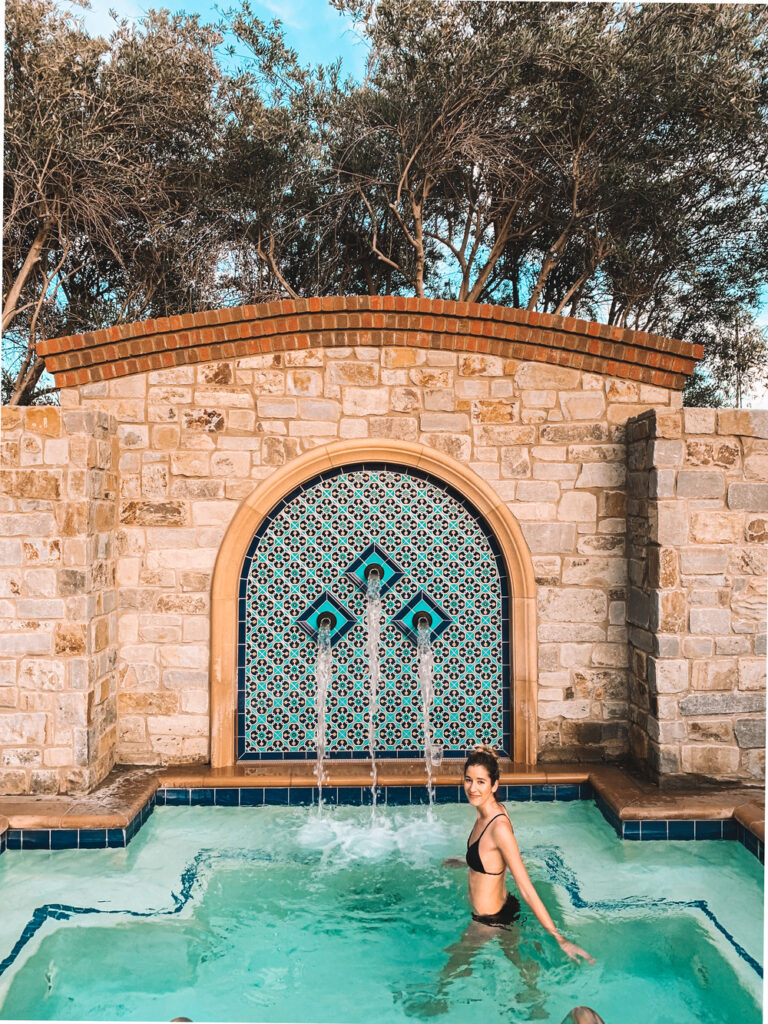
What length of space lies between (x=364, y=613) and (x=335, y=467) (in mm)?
1020

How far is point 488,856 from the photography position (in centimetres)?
344

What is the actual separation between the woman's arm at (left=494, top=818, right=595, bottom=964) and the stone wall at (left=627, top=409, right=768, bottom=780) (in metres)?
1.76

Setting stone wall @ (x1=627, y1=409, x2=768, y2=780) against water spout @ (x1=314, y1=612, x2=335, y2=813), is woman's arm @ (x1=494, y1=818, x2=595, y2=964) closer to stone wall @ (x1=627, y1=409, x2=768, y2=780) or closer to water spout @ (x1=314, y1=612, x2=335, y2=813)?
stone wall @ (x1=627, y1=409, x2=768, y2=780)

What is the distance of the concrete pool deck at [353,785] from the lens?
14.1 ft

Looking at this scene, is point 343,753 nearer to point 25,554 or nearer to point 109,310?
point 25,554

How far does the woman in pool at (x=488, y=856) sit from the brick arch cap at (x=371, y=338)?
2.90m

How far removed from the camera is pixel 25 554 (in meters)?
4.68

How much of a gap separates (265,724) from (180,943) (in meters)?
1.89

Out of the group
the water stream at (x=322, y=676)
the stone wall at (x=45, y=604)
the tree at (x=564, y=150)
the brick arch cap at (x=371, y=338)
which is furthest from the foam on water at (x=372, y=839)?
the tree at (x=564, y=150)

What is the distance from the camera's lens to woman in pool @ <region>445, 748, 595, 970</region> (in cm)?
337

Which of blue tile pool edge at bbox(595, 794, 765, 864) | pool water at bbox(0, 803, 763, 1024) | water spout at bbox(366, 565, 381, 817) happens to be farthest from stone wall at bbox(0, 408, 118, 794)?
blue tile pool edge at bbox(595, 794, 765, 864)

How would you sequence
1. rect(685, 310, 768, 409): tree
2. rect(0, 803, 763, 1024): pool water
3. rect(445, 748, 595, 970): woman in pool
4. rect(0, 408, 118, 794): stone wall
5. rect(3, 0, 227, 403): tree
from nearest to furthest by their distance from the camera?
rect(0, 803, 763, 1024): pool water, rect(445, 748, 595, 970): woman in pool, rect(0, 408, 118, 794): stone wall, rect(3, 0, 227, 403): tree, rect(685, 310, 768, 409): tree

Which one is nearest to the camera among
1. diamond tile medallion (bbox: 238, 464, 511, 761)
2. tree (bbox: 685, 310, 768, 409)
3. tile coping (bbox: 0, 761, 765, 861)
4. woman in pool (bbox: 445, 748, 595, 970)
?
woman in pool (bbox: 445, 748, 595, 970)

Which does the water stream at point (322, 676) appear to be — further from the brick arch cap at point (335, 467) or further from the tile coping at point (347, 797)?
the brick arch cap at point (335, 467)
